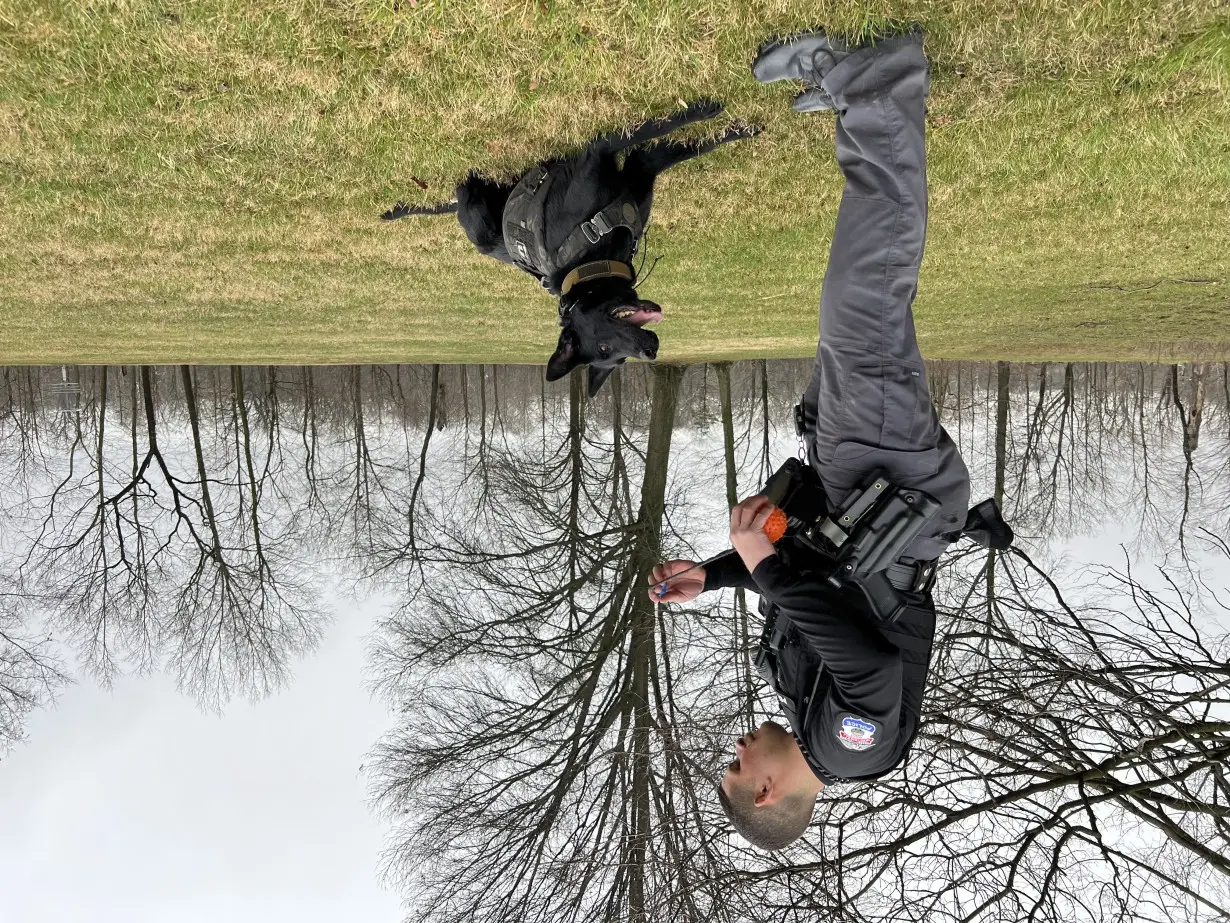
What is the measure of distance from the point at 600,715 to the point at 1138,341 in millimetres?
7760

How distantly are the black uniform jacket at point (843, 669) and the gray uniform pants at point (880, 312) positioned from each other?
1.05 feet

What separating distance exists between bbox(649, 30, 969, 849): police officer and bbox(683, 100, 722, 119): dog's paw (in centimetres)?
59

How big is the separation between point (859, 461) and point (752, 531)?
42 centimetres

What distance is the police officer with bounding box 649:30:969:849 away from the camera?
6.38 ft

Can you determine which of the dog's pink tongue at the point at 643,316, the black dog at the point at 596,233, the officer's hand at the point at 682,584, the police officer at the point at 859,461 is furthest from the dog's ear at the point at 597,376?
the police officer at the point at 859,461

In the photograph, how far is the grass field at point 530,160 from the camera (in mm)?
3012

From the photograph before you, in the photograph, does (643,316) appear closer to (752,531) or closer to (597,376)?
(597,376)

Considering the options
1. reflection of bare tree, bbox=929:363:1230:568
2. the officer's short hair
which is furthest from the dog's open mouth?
reflection of bare tree, bbox=929:363:1230:568

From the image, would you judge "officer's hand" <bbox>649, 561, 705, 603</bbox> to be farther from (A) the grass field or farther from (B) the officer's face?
(A) the grass field

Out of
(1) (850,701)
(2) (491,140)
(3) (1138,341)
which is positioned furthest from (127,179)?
(3) (1138,341)

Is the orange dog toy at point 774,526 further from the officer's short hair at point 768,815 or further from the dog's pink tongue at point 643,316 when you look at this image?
the dog's pink tongue at point 643,316

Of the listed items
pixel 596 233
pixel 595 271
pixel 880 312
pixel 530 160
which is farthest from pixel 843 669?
pixel 530 160

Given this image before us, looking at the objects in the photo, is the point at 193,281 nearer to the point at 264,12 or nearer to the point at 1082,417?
the point at 264,12

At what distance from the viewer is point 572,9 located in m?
2.93
